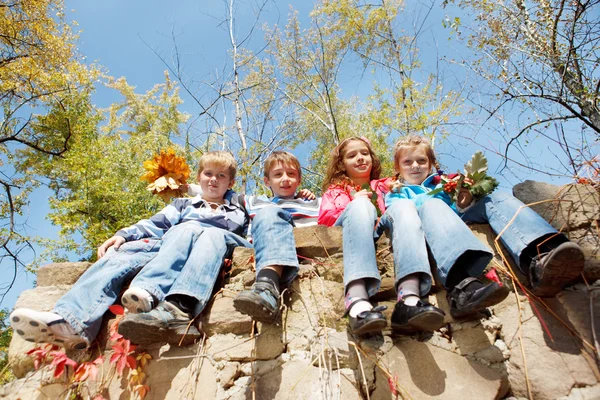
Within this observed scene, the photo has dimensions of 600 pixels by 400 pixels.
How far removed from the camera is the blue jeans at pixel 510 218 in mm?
1672

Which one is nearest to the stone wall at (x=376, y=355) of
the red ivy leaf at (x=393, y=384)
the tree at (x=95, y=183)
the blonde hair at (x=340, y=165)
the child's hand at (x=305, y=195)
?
the red ivy leaf at (x=393, y=384)

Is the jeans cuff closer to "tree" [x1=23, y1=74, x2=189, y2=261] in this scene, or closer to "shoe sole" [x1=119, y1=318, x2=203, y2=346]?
"shoe sole" [x1=119, y1=318, x2=203, y2=346]

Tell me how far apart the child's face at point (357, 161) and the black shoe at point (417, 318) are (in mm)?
1476

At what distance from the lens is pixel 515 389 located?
1413 millimetres

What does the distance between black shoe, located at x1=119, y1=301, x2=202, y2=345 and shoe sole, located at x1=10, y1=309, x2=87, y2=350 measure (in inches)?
16.3

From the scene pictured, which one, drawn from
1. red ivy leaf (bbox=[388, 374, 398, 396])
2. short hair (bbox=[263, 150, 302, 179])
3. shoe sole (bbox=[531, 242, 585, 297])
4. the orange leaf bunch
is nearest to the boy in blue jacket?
the orange leaf bunch

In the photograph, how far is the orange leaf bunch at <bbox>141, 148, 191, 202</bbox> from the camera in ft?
9.12

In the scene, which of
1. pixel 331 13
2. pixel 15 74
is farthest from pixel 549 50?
pixel 15 74

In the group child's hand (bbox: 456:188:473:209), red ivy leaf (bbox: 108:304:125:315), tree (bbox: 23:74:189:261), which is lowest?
red ivy leaf (bbox: 108:304:125:315)

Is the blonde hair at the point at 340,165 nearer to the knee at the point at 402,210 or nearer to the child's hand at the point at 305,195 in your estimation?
the child's hand at the point at 305,195

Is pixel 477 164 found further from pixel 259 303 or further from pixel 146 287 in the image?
pixel 146 287

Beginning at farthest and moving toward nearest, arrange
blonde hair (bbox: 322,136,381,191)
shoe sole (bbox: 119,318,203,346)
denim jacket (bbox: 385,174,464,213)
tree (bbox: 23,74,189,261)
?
1. tree (bbox: 23,74,189,261)
2. blonde hair (bbox: 322,136,381,191)
3. denim jacket (bbox: 385,174,464,213)
4. shoe sole (bbox: 119,318,203,346)

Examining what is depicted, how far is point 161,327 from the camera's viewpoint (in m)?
1.54

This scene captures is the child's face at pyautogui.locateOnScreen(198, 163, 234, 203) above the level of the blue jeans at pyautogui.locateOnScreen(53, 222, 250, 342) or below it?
above
